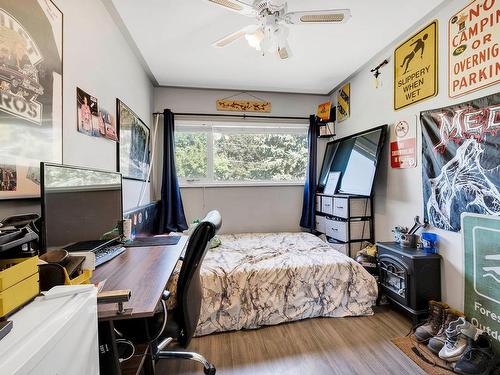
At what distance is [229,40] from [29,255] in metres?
1.82

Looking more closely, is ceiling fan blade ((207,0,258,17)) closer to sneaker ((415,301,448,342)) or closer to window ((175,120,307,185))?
window ((175,120,307,185))

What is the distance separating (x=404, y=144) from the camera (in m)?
2.32

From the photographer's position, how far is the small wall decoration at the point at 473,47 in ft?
5.07

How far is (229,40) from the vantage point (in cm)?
183

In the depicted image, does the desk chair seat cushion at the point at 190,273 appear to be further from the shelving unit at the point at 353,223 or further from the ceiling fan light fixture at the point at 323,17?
the shelving unit at the point at 353,223

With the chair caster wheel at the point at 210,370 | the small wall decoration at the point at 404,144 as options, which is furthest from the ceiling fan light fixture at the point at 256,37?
the chair caster wheel at the point at 210,370

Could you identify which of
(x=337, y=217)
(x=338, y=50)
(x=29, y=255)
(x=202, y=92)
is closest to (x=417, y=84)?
(x=338, y=50)

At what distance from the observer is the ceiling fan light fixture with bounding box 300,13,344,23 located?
153 cm

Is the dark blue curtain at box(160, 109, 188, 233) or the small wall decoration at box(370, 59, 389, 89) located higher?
the small wall decoration at box(370, 59, 389, 89)

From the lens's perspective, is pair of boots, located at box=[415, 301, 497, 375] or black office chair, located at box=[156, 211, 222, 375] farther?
pair of boots, located at box=[415, 301, 497, 375]

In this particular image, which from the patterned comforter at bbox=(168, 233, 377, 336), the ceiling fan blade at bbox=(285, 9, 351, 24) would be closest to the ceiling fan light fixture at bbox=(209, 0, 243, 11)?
the ceiling fan blade at bbox=(285, 9, 351, 24)

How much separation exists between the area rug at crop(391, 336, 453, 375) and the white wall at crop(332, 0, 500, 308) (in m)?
0.46

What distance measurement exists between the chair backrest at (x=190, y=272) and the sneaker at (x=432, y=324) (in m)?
1.65

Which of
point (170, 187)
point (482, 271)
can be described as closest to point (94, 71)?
point (170, 187)
